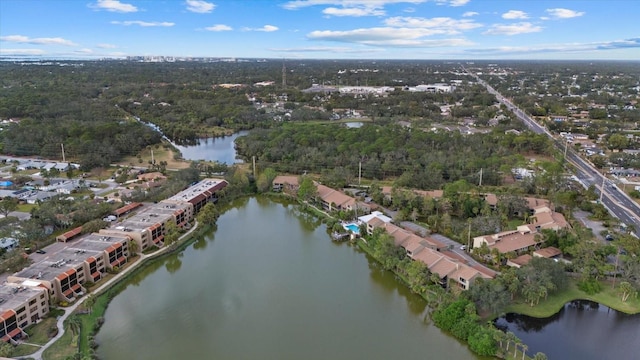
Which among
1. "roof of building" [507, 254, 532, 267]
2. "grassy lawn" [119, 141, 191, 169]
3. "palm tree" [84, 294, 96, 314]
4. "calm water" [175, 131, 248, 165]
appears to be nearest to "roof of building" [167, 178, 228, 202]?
"grassy lawn" [119, 141, 191, 169]

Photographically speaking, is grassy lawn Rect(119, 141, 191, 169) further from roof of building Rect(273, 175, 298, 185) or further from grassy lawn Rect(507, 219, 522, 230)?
grassy lawn Rect(507, 219, 522, 230)

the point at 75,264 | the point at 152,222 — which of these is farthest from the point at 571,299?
the point at 75,264

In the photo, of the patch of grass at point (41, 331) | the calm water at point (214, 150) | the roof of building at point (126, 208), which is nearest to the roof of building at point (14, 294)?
the patch of grass at point (41, 331)

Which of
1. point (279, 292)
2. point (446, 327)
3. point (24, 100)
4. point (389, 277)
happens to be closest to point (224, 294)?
point (279, 292)

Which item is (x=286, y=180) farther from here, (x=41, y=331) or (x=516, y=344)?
(x=516, y=344)

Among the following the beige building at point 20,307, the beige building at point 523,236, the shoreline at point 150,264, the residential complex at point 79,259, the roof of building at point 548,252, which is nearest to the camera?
the beige building at point 20,307

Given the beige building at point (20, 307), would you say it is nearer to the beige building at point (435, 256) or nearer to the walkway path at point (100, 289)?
the walkway path at point (100, 289)
